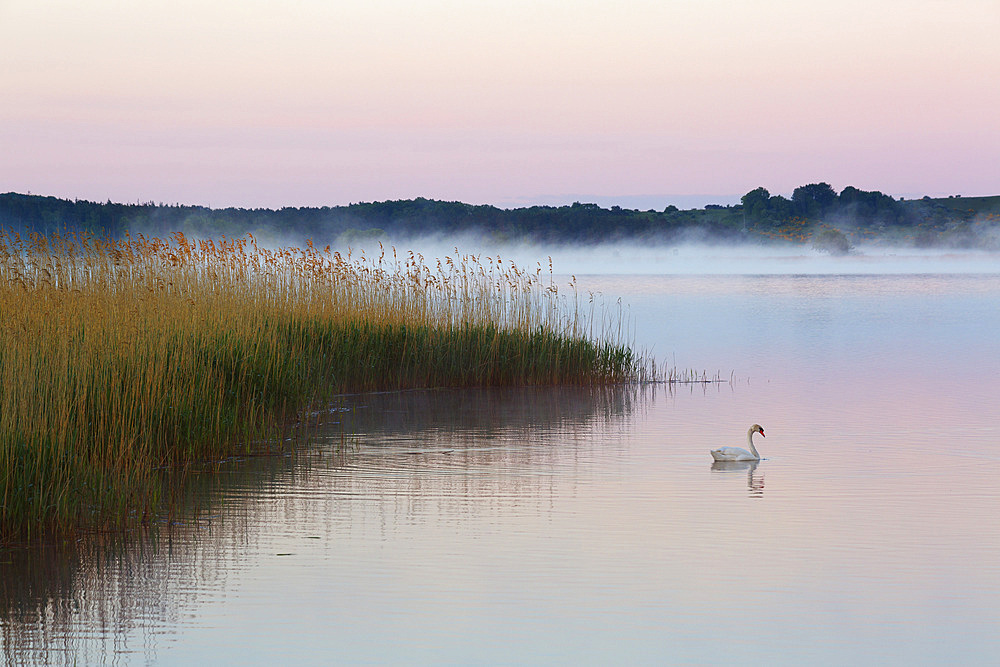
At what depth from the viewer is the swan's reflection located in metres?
8.92

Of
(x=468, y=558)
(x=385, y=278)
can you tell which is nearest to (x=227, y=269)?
(x=385, y=278)

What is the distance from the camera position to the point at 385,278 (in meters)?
16.2

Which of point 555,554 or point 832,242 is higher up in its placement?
point 832,242

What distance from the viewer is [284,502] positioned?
8.25m

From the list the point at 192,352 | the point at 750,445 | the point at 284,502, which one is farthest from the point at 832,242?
the point at 284,502

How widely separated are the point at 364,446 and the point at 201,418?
1618 millimetres

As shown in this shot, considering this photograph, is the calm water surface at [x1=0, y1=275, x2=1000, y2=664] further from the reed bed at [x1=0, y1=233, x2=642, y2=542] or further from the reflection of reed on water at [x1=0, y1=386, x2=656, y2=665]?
the reed bed at [x1=0, y1=233, x2=642, y2=542]

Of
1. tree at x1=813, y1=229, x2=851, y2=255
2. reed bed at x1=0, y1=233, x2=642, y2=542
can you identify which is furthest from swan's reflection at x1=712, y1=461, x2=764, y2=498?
tree at x1=813, y1=229, x2=851, y2=255

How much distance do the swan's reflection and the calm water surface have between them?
0.07 m

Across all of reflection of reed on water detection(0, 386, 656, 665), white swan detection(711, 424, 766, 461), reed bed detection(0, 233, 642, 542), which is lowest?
reflection of reed on water detection(0, 386, 656, 665)

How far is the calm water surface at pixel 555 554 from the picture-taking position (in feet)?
17.8

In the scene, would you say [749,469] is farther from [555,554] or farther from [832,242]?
[832,242]

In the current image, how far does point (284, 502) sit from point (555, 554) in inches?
89.9

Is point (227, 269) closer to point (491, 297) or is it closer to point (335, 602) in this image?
point (491, 297)
